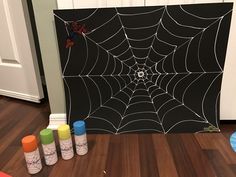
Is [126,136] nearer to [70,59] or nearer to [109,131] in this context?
[109,131]

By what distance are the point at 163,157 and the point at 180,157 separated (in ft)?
0.25

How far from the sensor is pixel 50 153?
1021 millimetres

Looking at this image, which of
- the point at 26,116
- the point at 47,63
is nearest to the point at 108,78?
the point at 47,63

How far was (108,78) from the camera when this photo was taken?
4.01 feet

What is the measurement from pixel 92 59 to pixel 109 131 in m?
0.39

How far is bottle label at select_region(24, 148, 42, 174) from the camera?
3.17ft

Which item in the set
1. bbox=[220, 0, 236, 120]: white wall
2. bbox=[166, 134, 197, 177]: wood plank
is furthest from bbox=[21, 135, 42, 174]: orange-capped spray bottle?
bbox=[220, 0, 236, 120]: white wall

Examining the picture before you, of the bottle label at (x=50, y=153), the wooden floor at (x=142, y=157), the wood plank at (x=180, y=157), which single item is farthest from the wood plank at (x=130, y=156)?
the bottle label at (x=50, y=153)

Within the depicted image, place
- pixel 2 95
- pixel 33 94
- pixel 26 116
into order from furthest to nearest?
pixel 2 95 < pixel 33 94 < pixel 26 116

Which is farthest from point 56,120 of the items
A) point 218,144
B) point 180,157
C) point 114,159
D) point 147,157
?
point 218,144

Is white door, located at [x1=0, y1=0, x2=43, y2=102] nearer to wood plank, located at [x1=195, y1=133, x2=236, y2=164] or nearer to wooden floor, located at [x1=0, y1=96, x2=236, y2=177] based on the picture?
wooden floor, located at [x1=0, y1=96, x2=236, y2=177]

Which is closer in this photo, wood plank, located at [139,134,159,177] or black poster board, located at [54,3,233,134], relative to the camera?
wood plank, located at [139,134,159,177]

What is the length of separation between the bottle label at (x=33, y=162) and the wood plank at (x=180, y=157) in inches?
23.1

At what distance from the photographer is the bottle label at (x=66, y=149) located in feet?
3.43
